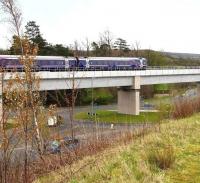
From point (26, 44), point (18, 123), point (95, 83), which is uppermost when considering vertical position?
point (26, 44)

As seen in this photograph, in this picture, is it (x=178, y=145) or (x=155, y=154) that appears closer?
(x=155, y=154)

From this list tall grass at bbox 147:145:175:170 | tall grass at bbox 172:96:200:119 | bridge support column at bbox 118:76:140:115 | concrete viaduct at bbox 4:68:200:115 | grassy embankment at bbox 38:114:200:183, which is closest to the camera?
grassy embankment at bbox 38:114:200:183

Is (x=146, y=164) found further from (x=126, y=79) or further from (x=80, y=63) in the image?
(x=126, y=79)

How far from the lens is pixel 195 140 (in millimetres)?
8773

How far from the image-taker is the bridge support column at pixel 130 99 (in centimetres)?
5216

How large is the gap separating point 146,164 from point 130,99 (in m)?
46.8

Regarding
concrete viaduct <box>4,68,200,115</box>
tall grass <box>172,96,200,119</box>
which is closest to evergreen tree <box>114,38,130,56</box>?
concrete viaduct <box>4,68,200,115</box>

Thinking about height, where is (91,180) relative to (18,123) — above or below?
below

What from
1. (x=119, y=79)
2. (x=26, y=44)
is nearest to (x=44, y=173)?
(x=26, y=44)

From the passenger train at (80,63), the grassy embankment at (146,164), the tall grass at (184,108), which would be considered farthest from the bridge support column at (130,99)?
the grassy embankment at (146,164)

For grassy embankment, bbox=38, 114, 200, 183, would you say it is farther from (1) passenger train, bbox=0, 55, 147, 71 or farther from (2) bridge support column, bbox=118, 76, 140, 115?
(2) bridge support column, bbox=118, 76, 140, 115

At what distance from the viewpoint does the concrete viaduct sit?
4100 cm

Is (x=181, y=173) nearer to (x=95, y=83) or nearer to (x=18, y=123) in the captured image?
(x=18, y=123)

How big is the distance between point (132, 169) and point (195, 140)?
2497mm
